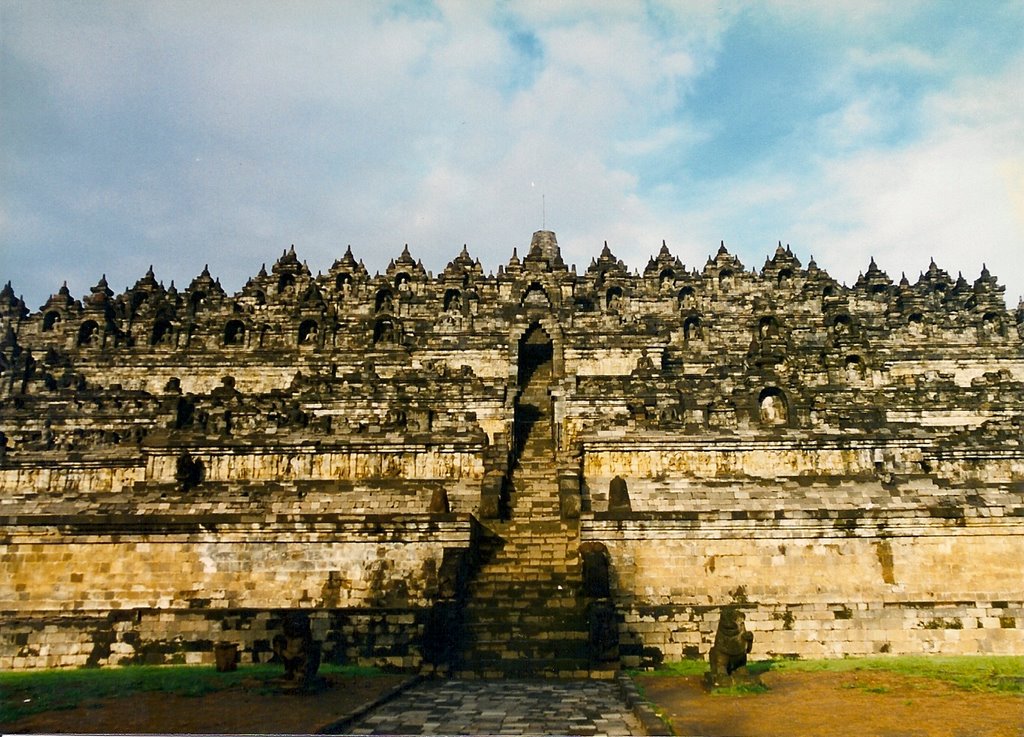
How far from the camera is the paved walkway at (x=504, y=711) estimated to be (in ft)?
38.6

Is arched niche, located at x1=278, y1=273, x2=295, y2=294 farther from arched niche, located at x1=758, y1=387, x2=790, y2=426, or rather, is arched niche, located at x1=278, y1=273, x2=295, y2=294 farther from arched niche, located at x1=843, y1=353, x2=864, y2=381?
arched niche, located at x1=843, y1=353, x2=864, y2=381

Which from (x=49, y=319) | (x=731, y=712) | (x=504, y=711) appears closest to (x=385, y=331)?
(x=49, y=319)

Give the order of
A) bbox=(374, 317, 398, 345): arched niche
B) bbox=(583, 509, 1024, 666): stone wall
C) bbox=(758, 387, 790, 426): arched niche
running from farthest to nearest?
bbox=(374, 317, 398, 345): arched niche, bbox=(758, 387, 790, 426): arched niche, bbox=(583, 509, 1024, 666): stone wall

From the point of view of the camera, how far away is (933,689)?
1423cm

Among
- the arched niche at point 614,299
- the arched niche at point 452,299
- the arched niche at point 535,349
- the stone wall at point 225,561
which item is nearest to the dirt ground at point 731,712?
the stone wall at point 225,561

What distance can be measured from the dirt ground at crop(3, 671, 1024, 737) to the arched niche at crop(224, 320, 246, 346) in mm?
30383

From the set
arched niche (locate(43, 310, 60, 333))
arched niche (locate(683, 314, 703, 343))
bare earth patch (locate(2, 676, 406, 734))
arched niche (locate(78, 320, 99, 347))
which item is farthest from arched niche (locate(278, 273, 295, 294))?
bare earth patch (locate(2, 676, 406, 734))

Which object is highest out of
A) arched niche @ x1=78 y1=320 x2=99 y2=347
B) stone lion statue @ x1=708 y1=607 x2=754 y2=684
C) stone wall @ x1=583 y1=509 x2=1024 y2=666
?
arched niche @ x1=78 y1=320 x2=99 y2=347

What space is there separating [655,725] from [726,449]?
15.9 m

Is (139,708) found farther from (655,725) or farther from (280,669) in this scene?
(655,725)

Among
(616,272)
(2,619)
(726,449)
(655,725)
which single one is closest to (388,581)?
(2,619)

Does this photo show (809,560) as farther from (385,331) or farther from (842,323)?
(385,331)

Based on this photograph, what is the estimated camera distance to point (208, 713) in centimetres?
1290

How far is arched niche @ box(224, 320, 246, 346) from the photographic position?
140ft
